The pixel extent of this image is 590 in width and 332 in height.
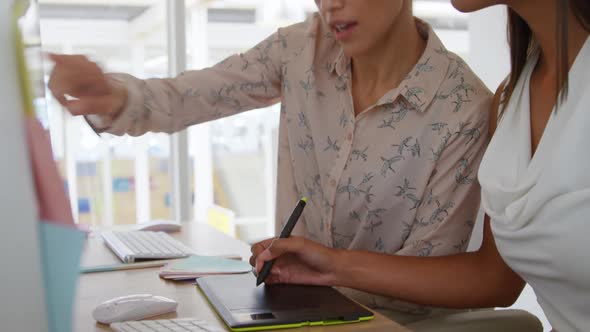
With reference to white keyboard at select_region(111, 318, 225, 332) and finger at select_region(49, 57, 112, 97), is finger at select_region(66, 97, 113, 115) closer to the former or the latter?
finger at select_region(49, 57, 112, 97)

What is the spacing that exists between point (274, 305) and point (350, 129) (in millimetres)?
473

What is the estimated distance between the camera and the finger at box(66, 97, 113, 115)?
0.81 m

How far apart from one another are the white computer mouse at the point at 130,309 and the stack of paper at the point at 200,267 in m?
0.22

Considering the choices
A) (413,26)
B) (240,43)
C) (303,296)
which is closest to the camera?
(303,296)

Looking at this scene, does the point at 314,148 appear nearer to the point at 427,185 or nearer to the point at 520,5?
the point at 427,185

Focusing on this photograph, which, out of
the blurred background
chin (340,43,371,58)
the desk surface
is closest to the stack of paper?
the desk surface

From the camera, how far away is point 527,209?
93 cm

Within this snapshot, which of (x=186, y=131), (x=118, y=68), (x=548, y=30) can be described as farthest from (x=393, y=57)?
(x=118, y=68)

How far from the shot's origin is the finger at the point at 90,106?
31.8 inches

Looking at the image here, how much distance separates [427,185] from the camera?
124cm

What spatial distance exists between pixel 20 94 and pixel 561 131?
2.55 feet

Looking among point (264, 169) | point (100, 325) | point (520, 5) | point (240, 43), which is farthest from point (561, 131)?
point (264, 169)

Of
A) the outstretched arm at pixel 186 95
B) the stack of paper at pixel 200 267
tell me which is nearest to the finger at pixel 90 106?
the outstretched arm at pixel 186 95

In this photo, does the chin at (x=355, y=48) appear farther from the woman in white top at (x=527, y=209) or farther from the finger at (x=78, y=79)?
the finger at (x=78, y=79)
